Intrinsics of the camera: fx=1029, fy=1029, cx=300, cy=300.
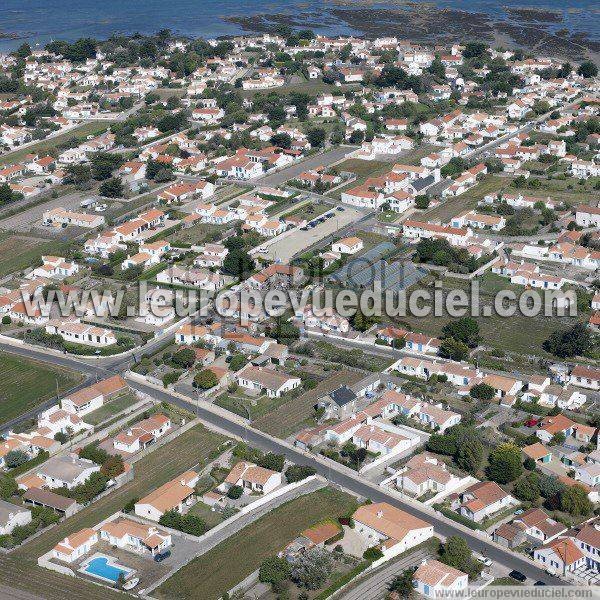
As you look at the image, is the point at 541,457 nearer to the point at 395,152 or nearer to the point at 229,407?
the point at 229,407

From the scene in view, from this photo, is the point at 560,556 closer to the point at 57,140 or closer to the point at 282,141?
the point at 282,141

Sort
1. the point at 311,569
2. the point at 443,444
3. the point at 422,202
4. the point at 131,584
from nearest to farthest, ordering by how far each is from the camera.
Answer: the point at 311,569 → the point at 131,584 → the point at 443,444 → the point at 422,202

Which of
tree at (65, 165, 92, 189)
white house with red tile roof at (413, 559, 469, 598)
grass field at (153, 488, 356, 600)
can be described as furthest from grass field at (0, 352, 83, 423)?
tree at (65, 165, 92, 189)

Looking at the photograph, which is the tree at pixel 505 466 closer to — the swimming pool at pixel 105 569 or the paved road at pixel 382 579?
the paved road at pixel 382 579

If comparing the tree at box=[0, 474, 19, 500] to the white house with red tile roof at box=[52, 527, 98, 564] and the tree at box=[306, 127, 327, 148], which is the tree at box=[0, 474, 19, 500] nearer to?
the white house with red tile roof at box=[52, 527, 98, 564]

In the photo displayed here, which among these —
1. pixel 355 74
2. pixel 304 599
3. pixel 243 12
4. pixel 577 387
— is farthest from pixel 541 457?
pixel 243 12

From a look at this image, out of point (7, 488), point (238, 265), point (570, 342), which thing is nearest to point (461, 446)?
point (570, 342)

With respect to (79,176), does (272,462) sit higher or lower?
lower
